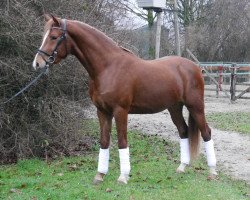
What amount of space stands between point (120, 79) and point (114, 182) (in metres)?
1.49

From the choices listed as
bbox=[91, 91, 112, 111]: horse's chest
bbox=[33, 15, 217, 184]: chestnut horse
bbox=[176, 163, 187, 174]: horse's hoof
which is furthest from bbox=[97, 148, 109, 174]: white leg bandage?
bbox=[176, 163, 187, 174]: horse's hoof

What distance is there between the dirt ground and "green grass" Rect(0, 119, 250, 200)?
488 millimetres

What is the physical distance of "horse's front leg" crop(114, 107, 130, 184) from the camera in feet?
20.1

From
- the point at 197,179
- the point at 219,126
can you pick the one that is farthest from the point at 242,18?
the point at 197,179

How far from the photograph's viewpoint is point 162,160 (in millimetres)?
8164

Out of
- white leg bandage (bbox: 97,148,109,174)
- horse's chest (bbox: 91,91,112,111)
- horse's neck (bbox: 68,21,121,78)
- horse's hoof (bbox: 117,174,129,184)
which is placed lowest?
horse's hoof (bbox: 117,174,129,184)

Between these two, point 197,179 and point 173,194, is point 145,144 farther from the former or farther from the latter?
point 173,194

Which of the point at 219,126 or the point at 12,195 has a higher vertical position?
the point at 12,195

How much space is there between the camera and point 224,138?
10.9 meters

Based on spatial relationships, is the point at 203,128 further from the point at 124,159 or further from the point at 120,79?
the point at 120,79

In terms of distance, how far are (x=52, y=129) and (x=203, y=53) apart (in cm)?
Answer: 2861

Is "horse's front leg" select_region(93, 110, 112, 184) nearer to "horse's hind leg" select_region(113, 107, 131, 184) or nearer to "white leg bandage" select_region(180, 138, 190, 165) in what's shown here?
"horse's hind leg" select_region(113, 107, 131, 184)

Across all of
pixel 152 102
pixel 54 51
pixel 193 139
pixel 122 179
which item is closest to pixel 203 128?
pixel 193 139

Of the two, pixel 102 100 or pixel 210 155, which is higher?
pixel 102 100
